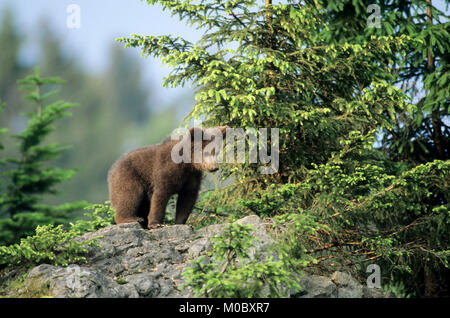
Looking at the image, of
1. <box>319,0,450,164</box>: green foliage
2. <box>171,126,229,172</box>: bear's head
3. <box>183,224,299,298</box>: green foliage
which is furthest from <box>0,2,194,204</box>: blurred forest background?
<box>183,224,299,298</box>: green foliage

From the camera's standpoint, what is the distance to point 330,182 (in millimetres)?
7047

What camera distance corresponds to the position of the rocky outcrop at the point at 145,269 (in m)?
5.59

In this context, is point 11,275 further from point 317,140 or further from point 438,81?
point 438,81

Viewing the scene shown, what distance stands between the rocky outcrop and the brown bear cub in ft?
2.27

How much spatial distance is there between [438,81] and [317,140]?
3.69 m

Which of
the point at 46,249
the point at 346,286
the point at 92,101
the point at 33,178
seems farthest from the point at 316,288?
the point at 92,101

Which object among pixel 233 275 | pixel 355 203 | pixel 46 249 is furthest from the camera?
pixel 355 203

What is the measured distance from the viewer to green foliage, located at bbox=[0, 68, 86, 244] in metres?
6.66

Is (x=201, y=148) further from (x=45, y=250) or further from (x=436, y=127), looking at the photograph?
(x=436, y=127)

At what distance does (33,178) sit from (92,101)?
84.2ft

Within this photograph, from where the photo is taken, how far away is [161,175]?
788 centimetres

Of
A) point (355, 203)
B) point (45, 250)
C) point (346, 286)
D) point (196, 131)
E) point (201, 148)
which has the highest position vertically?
point (196, 131)

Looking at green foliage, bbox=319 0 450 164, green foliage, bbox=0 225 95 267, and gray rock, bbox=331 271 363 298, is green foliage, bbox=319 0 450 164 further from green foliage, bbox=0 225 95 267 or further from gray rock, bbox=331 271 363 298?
green foliage, bbox=0 225 95 267

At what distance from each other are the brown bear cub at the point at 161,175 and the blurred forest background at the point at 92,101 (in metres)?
16.0
